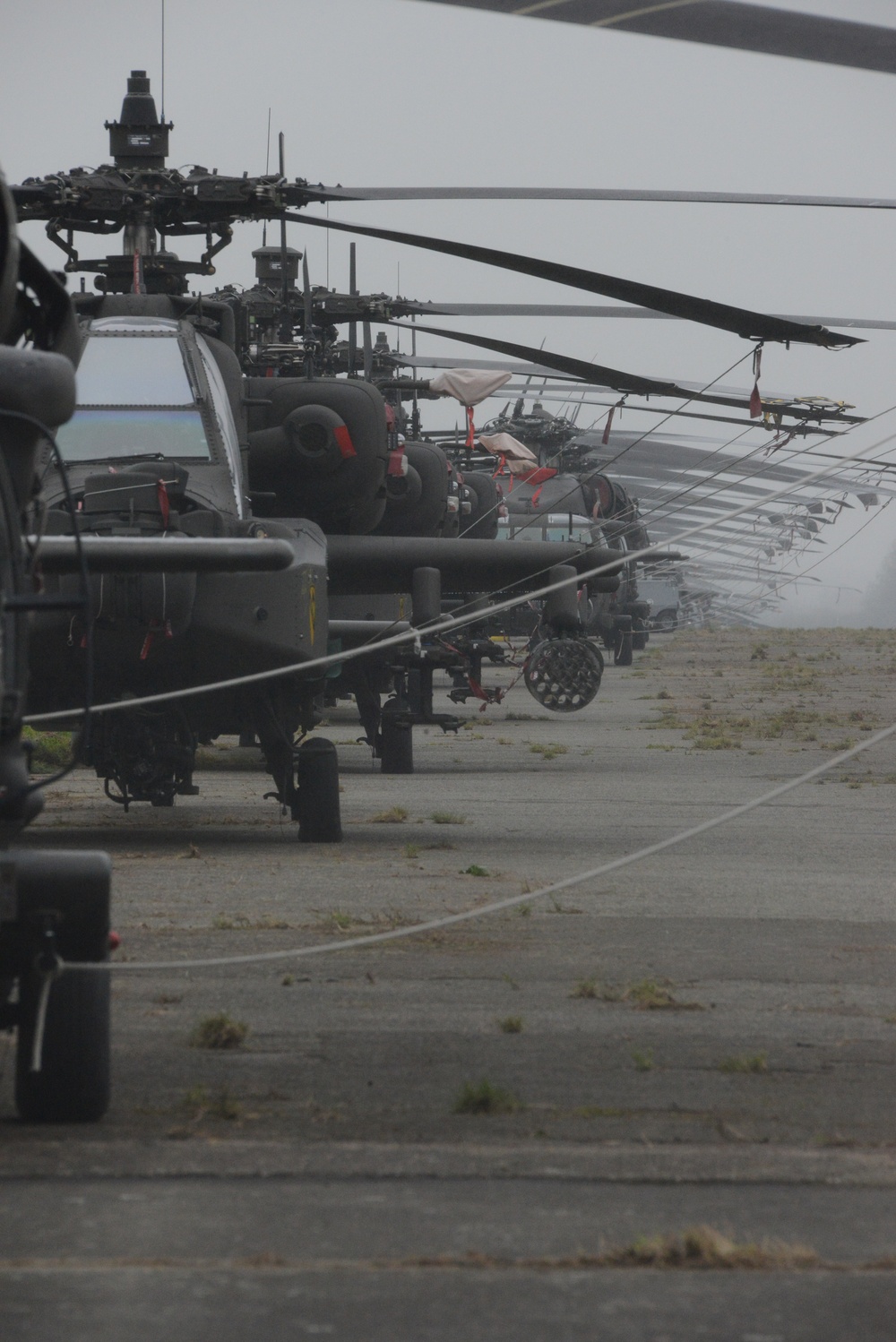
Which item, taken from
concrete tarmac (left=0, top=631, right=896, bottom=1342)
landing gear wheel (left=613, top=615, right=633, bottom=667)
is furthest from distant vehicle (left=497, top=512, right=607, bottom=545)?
concrete tarmac (left=0, top=631, right=896, bottom=1342)

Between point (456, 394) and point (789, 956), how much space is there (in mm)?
10791

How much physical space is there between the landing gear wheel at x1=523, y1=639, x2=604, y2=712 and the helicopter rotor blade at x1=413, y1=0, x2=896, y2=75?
1909cm

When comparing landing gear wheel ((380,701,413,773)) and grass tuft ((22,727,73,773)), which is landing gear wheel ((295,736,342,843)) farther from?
landing gear wheel ((380,701,413,773))

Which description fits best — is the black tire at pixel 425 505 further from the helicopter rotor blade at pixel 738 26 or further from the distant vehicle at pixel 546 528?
the helicopter rotor blade at pixel 738 26

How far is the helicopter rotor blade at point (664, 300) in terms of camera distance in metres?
9.09

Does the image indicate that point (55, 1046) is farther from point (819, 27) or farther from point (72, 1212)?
point (819, 27)

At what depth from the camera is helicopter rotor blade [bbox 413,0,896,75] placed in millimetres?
3613

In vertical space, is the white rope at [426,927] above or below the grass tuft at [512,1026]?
above

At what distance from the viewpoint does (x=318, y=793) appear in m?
10.6

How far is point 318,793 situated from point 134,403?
2.34 m

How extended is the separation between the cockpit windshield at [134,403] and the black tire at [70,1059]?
5640 mm

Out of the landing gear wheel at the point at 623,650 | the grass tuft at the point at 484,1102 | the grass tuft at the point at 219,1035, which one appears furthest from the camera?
the landing gear wheel at the point at 623,650

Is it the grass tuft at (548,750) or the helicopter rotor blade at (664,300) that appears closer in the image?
the helicopter rotor blade at (664,300)

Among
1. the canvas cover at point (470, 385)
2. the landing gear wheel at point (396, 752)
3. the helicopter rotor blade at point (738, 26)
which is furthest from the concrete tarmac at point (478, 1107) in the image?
the canvas cover at point (470, 385)
